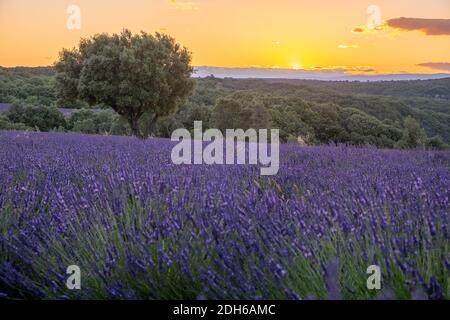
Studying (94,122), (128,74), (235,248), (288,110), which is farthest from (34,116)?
(235,248)

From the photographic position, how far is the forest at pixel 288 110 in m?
24.5

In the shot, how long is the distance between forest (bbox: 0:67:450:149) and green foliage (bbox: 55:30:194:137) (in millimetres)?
7670

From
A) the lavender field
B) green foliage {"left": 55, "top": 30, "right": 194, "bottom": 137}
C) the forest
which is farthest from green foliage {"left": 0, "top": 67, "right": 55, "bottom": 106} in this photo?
the lavender field

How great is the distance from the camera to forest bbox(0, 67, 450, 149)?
963 inches

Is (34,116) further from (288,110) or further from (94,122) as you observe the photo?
(288,110)

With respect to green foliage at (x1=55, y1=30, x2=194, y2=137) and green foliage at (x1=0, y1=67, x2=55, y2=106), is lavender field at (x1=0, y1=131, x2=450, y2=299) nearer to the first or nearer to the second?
green foliage at (x1=55, y1=30, x2=194, y2=137)

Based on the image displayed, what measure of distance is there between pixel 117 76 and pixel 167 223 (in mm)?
11791

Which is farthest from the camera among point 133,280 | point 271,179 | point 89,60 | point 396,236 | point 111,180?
point 89,60

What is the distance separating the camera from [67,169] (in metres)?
3.59

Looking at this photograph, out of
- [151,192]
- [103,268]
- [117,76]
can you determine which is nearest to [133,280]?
[103,268]

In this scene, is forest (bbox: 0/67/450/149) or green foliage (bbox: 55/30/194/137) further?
forest (bbox: 0/67/450/149)

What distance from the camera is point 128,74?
42.1 feet
